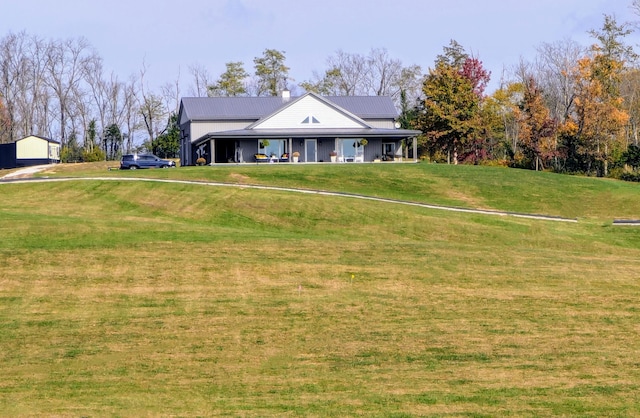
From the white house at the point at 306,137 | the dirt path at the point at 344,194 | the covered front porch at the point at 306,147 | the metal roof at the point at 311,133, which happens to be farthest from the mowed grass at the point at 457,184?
the white house at the point at 306,137

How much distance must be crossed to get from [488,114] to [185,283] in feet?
209

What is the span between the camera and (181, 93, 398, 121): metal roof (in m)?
73.1

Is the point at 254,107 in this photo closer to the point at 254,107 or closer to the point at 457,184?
the point at 254,107

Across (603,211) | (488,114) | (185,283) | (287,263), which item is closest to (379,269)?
(287,263)

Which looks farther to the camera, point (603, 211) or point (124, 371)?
point (603, 211)

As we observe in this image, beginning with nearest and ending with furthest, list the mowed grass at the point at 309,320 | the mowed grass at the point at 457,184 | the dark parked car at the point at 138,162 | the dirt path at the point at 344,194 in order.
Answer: the mowed grass at the point at 309,320 → the dirt path at the point at 344,194 → the mowed grass at the point at 457,184 → the dark parked car at the point at 138,162

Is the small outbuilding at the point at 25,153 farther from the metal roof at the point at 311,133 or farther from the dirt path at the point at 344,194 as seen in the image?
the dirt path at the point at 344,194

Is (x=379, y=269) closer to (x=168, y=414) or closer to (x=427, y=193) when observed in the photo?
(x=168, y=414)

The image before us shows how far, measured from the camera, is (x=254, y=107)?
2931 inches

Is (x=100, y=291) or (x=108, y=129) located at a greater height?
(x=108, y=129)

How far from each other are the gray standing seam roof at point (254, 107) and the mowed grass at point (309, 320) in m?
36.1

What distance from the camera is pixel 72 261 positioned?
2617cm

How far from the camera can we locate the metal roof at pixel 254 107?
7306 centimetres

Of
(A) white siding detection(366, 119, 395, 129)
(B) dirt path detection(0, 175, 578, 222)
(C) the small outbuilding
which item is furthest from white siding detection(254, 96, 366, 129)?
(C) the small outbuilding
